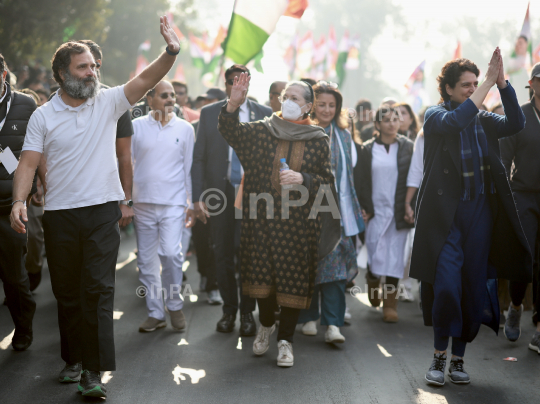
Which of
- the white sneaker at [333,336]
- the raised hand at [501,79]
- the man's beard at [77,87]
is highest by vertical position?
the raised hand at [501,79]

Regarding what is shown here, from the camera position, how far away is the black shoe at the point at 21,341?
17.8 ft

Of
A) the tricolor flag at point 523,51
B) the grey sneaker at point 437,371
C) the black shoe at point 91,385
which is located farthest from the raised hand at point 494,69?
the tricolor flag at point 523,51

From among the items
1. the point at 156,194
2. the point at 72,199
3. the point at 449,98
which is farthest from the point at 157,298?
the point at 449,98

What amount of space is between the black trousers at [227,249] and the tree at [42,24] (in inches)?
529

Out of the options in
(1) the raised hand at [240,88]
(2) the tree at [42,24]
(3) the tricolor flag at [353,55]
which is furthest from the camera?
(3) the tricolor flag at [353,55]

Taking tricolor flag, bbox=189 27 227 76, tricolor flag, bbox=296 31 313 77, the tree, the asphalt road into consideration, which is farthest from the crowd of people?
tricolor flag, bbox=296 31 313 77

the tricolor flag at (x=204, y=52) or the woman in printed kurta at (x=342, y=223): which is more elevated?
the tricolor flag at (x=204, y=52)

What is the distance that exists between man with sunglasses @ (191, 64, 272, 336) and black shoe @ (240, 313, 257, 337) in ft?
0.10

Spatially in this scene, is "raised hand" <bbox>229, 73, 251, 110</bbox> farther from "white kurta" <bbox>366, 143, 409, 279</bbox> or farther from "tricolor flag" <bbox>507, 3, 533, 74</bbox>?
"tricolor flag" <bbox>507, 3, 533, 74</bbox>

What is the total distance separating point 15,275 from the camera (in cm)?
536

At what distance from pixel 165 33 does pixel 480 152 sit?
2.40 m

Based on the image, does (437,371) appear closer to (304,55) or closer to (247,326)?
(247,326)

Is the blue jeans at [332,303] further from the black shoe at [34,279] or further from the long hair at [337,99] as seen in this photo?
the black shoe at [34,279]

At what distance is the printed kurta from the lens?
5.29 metres
